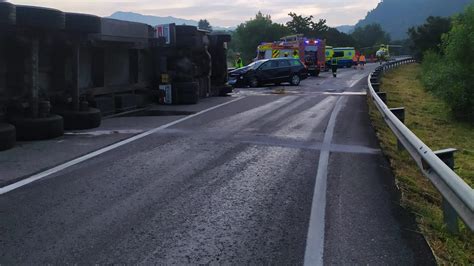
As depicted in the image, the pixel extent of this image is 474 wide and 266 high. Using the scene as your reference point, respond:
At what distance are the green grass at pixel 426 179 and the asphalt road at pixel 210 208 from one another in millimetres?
203

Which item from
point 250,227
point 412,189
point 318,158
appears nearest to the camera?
point 250,227

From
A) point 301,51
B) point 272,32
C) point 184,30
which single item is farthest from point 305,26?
point 184,30

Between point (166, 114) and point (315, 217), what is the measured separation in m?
9.31

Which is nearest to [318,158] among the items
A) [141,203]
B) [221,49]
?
[141,203]

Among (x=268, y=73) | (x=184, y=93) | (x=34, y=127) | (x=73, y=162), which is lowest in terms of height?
(x=73, y=162)

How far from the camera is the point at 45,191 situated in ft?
20.1

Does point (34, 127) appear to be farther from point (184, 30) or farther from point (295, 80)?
point (295, 80)

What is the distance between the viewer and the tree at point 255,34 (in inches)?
4446

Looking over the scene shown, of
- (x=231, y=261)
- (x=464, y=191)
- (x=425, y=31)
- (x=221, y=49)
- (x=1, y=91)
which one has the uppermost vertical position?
(x=425, y=31)

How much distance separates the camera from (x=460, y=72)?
647 inches

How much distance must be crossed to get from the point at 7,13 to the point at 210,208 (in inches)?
195

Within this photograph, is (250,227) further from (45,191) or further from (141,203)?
(45,191)

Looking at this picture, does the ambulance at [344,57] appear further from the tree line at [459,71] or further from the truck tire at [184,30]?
the truck tire at [184,30]

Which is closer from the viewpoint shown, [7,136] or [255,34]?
[7,136]
